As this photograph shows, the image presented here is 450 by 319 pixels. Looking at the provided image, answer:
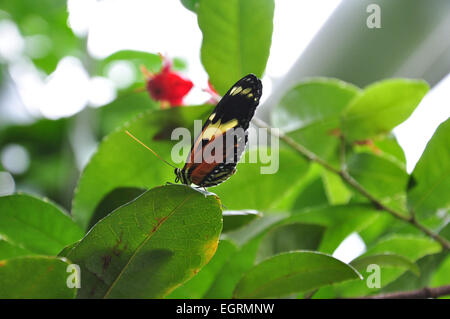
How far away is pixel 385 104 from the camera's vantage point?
0.65m

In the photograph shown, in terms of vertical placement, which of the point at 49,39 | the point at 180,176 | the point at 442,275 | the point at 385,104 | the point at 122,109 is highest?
the point at 49,39

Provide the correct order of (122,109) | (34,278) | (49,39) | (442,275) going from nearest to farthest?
(34,278) → (442,275) → (122,109) → (49,39)

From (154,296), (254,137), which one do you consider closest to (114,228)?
(154,296)

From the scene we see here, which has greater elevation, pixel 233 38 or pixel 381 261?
pixel 233 38

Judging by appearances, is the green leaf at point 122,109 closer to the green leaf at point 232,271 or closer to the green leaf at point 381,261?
the green leaf at point 232,271

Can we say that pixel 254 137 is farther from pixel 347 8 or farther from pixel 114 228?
pixel 347 8

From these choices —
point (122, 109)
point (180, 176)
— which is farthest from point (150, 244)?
point (122, 109)

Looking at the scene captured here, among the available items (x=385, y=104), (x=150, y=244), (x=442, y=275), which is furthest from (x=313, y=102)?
(x=150, y=244)

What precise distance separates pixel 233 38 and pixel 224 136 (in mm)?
164

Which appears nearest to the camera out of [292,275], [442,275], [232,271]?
[292,275]

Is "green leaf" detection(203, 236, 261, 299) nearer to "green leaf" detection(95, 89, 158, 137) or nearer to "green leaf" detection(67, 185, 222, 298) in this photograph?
"green leaf" detection(67, 185, 222, 298)

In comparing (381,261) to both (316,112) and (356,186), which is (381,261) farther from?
(316,112)

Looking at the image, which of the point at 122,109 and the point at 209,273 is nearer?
the point at 209,273

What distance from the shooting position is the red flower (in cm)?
60
